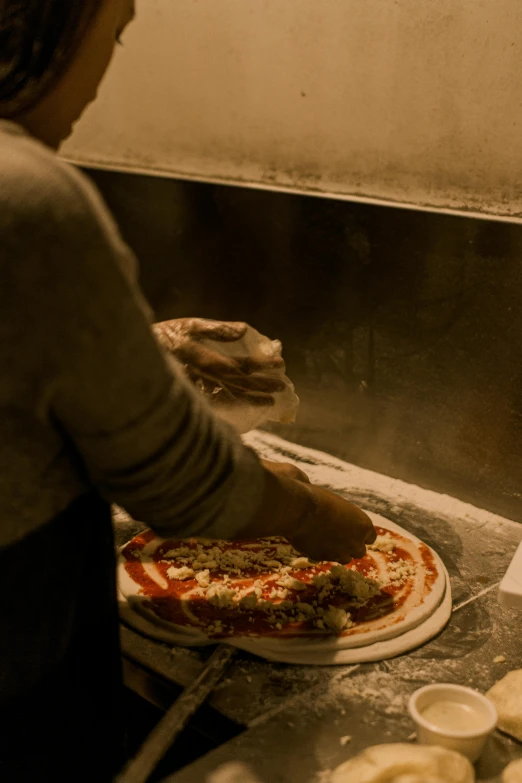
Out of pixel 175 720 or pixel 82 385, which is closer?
pixel 82 385

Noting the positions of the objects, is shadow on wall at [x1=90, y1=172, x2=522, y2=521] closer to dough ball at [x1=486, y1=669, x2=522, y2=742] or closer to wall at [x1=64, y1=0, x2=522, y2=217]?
wall at [x1=64, y1=0, x2=522, y2=217]

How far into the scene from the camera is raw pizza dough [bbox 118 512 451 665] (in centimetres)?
118

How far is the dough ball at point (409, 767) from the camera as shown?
0.88 m

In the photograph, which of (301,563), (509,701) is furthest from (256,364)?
(509,701)

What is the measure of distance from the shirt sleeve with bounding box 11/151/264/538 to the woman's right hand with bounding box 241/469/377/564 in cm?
11

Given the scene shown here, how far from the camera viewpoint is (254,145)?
188cm

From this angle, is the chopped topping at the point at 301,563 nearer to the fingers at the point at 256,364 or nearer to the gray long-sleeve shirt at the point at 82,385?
the fingers at the point at 256,364

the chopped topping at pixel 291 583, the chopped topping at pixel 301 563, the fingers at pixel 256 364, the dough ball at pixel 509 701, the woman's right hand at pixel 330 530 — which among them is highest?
the fingers at pixel 256 364

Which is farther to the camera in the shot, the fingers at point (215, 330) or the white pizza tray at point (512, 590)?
the fingers at point (215, 330)

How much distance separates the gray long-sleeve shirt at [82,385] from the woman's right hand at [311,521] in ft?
0.37

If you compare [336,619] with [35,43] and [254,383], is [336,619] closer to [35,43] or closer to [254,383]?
[254,383]

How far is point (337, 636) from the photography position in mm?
1208

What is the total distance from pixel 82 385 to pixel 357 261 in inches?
43.4

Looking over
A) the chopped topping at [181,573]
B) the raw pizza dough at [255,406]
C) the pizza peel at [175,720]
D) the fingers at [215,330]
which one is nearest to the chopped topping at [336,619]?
the pizza peel at [175,720]
